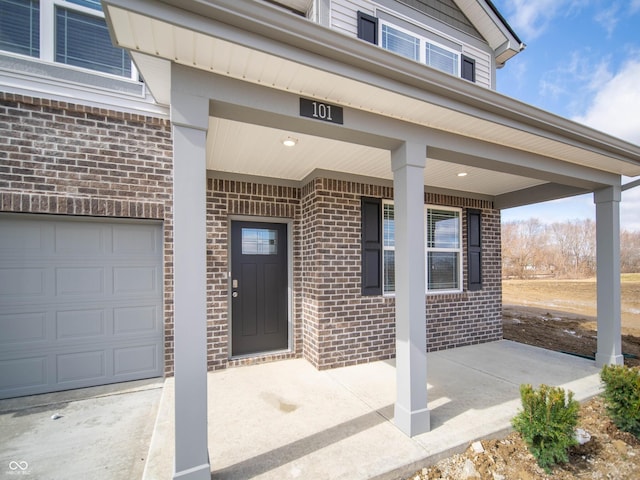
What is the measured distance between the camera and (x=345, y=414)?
2.99 m

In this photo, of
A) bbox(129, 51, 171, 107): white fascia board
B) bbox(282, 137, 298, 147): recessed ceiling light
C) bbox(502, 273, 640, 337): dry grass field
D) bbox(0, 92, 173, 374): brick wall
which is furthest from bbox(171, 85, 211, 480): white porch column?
bbox(502, 273, 640, 337): dry grass field

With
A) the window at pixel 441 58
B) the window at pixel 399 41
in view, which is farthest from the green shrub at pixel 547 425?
the window at pixel 441 58

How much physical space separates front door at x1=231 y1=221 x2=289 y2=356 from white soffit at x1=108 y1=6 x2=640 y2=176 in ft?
8.01

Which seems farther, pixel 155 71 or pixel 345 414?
pixel 345 414

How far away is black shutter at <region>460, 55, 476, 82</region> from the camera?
559 cm

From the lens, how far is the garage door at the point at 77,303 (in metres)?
3.29

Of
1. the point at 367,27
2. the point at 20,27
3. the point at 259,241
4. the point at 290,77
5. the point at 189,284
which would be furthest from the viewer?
the point at 367,27

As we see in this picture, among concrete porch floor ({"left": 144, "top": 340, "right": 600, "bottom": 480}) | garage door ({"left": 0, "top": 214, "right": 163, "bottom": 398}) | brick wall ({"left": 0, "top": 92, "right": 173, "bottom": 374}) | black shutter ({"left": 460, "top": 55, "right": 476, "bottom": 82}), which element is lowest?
concrete porch floor ({"left": 144, "top": 340, "right": 600, "bottom": 480})

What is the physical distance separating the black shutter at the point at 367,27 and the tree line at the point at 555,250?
24.1 meters

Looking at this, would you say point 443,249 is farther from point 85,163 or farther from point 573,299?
point 573,299

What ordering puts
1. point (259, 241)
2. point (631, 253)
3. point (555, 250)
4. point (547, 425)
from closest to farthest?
point (547, 425) < point (259, 241) < point (631, 253) < point (555, 250)

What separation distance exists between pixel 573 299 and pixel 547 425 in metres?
13.7

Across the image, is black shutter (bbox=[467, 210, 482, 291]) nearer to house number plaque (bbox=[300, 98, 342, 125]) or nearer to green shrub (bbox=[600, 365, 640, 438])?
green shrub (bbox=[600, 365, 640, 438])

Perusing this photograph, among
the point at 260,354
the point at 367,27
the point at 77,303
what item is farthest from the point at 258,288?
the point at 367,27
